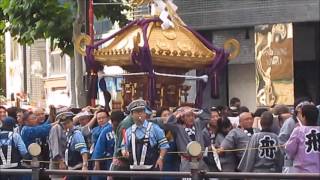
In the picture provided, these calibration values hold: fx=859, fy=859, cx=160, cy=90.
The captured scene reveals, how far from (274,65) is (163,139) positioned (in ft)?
43.1

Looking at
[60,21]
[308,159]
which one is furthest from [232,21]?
[308,159]

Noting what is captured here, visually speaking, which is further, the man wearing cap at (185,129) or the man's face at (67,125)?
the man's face at (67,125)

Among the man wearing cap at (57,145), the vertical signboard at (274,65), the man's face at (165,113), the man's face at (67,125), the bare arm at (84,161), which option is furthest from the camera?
the vertical signboard at (274,65)

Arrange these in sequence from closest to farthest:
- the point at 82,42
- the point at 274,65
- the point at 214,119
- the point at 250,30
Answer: the point at 214,119 < the point at 82,42 < the point at 274,65 < the point at 250,30

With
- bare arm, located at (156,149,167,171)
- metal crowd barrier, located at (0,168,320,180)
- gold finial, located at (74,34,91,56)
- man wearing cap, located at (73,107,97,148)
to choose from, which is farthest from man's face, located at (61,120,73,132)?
metal crowd barrier, located at (0,168,320,180)

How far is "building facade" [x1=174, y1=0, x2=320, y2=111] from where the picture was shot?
971 inches

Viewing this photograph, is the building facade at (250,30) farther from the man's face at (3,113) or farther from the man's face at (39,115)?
the man's face at (3,113)

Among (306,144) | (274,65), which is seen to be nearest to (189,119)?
(306,144)

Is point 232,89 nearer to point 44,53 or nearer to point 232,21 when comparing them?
point 232,21

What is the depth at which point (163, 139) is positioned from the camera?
38.5 ft

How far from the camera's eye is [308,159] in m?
10.8

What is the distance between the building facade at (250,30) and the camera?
24.7 metres

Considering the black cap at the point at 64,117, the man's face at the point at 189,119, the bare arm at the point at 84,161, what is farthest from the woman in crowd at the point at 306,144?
the black cap at the point at 64,117

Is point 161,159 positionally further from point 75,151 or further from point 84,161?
point 75,151
